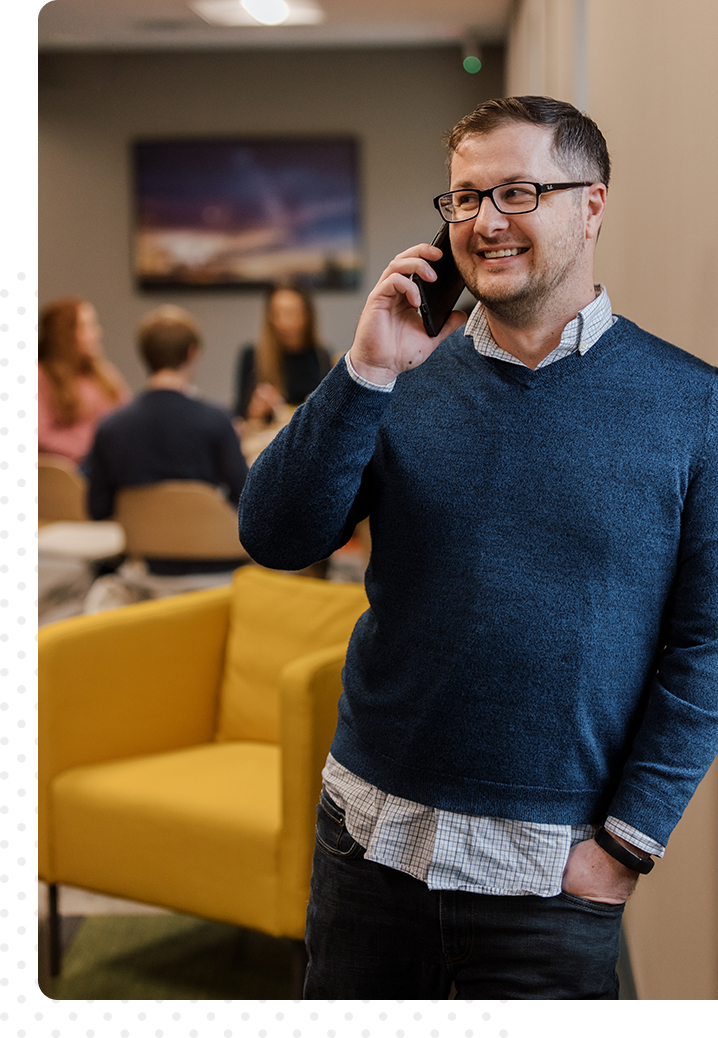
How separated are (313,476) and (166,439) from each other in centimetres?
223

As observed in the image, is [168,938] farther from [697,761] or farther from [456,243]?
[456,243]

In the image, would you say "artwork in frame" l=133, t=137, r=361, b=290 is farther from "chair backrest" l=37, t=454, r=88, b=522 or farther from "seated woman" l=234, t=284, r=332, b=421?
"chair backrest" l=37, t=454, r=88, b=522

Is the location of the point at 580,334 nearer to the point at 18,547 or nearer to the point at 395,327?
the point at 395,327

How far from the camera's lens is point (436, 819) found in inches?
42.0

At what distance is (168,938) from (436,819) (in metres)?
1.38

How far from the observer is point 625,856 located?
1021mm

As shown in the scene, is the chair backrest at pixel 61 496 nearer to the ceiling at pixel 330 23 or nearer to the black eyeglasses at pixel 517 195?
the ceiling at pixel 330 23

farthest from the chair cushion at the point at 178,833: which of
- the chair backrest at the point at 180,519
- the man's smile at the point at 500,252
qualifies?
the man's smile at the point at 500,252

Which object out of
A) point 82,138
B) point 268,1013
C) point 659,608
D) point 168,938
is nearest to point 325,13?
point 659,608

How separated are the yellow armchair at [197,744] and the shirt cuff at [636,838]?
0.83 m

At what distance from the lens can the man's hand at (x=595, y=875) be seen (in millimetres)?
1039

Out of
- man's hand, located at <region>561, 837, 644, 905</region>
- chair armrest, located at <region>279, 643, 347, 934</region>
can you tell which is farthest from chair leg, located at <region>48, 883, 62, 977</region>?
man's hand, located at <region>561, 837, 644, 905</region>

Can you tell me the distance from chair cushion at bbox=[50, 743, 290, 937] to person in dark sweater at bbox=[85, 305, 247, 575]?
3.73 feet

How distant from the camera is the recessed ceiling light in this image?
1.51 metres
